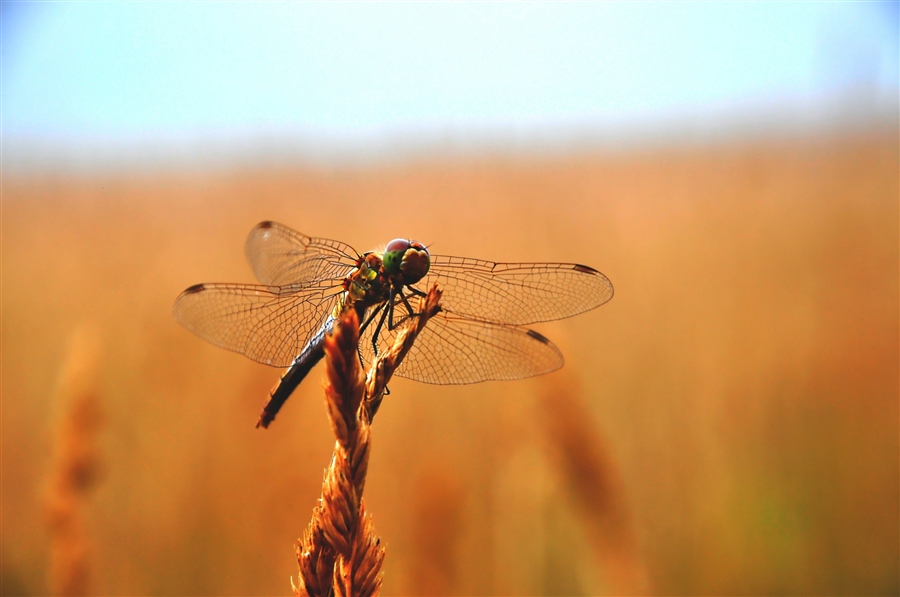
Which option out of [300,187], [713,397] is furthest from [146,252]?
[713,397]

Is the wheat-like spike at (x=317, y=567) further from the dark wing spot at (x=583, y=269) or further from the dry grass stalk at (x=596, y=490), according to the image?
the dark wing spot at (x=583, y=269)

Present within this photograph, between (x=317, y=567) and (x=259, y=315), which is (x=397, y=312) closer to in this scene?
(x=259, y=315)

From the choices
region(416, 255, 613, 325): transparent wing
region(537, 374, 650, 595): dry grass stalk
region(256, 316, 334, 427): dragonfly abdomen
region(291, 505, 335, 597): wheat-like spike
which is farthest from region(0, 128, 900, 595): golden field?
region(291, 505, 335, 597): wheat-like spike

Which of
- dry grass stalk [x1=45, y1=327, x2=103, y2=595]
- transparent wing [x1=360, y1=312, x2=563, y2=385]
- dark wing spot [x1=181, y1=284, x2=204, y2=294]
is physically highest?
dark wing spot [x1=181, y1=284, x2=204, y2=294]

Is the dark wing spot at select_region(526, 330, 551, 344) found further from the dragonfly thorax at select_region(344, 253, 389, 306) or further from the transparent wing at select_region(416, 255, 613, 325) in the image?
the dragonfly thorax at select_region(344, 253, 389, 306)

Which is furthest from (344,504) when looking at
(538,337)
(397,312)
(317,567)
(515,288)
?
(515,288)

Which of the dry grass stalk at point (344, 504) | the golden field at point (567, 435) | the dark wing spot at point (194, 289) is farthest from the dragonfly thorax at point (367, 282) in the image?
the dry grass stalk at point (344, 504)
